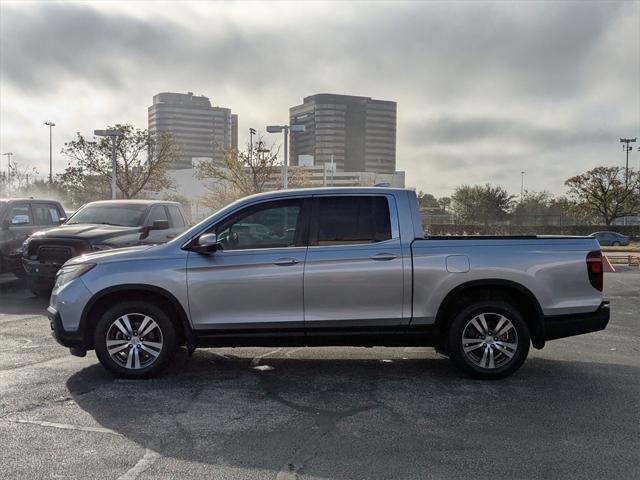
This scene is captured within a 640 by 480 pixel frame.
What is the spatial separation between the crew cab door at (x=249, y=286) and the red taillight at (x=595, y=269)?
113 inches

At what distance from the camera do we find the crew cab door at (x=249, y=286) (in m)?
5.22

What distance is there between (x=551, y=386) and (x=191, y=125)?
81034 millimetres

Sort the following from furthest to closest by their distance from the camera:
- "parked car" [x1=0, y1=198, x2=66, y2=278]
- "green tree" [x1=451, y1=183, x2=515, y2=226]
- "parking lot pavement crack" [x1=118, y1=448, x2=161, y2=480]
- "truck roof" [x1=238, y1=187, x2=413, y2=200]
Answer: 1. "green tree" [x1=451, y1=183, x2=515, y2=226]
2. "parked car" [x1=0, y1=198, x2=66, y2=278]
3. "truck roof" [x1=238, y1=187, x2=413, y2=200]
4. "parking lot pavement crack" [x1=118, y1=448, x2=161, y2=480]

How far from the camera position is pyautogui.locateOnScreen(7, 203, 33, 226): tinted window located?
11016mm

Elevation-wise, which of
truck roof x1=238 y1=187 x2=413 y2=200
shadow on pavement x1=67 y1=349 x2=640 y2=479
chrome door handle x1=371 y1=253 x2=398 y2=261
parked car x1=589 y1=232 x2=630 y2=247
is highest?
truck roof x1=238 y1=187 x2=413 y2=200

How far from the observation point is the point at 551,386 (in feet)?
17.3

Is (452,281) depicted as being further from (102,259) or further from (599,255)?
(102,259)

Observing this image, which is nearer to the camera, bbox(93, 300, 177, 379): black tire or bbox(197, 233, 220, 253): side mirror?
bbox(197, 233, 220, 253): side mirror

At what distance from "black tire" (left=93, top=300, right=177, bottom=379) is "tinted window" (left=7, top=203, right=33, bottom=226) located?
696cm

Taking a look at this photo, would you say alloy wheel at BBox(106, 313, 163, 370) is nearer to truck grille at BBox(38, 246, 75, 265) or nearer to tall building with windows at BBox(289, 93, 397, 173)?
truck grille at BBox(38, 246, 75, 265)

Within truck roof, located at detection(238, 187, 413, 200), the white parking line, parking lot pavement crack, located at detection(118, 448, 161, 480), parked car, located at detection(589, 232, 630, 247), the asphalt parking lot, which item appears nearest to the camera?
parking lot pavement crack, located at detection(118, 448, 161, 480)

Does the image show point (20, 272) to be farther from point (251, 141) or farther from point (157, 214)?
point (251, 141)

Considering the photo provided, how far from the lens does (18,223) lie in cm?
1134

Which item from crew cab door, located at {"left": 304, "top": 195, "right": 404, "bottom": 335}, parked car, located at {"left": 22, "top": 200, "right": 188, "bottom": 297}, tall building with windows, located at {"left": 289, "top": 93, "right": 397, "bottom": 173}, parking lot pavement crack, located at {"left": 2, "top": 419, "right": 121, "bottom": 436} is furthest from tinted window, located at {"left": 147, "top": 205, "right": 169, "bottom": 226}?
tall building with windows, located at {"left": 289, "top": 93, "right": 397, "bottom": 173}
